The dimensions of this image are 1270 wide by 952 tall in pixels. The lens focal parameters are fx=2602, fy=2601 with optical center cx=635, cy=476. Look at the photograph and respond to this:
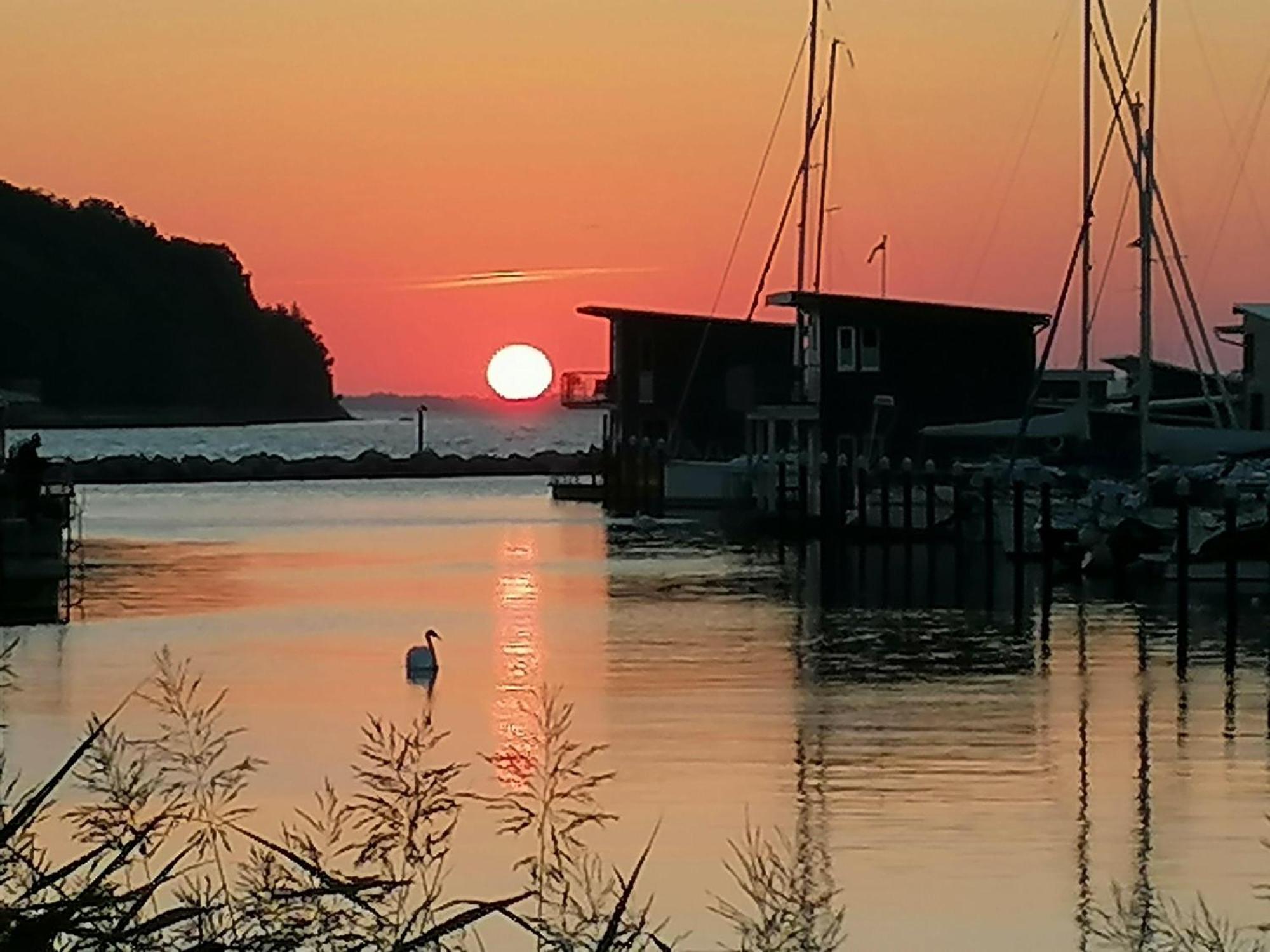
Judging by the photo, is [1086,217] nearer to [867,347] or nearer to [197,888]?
[867,347]

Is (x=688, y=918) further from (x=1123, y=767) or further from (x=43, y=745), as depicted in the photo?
(x=43, y=745)

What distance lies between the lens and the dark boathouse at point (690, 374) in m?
→ 80.8

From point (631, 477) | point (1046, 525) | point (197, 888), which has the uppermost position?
point (631, 477)

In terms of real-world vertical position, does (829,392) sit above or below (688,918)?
above

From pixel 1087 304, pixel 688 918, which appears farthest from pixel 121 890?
pixel 1087 304

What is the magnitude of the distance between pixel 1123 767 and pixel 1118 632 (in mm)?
14727

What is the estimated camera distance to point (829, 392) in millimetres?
65875

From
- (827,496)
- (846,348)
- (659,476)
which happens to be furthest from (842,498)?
Answer: (659,476)

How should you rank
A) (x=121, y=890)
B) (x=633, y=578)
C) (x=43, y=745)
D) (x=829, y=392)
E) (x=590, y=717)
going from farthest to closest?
1. (x=829, y=392)
2. (x=633, y=578)
3. (x=590, y=717)
4. (x=43, y=745)
5. (x=121, y=890)

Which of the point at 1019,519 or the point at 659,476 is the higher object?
the point at 659,476

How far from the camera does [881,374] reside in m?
66.0

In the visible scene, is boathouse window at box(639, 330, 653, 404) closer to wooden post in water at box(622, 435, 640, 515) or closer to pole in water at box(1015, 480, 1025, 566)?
wooden post in water at box(622, 435, 640, 515)

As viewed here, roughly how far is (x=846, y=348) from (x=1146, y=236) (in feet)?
42.4

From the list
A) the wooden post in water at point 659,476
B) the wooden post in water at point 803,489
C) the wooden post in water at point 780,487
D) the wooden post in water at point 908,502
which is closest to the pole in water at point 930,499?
the wooden post in water at point 908,502
